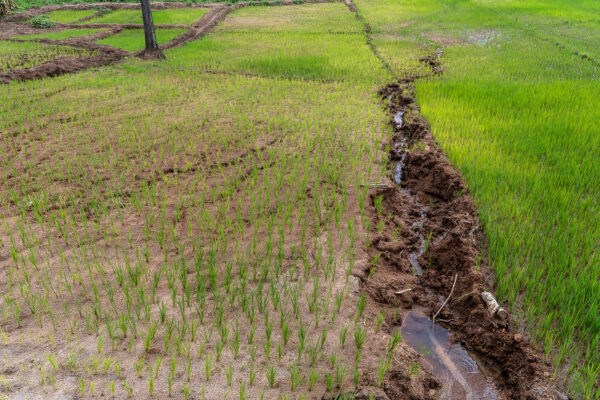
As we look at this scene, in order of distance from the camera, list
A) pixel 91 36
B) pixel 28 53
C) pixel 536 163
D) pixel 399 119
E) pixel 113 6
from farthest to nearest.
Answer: pixel 113 6
pixel 91 36
pixel 28 53
pixel 399 119
pixel 536 163

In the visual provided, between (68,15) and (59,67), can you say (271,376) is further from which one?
(68,15)

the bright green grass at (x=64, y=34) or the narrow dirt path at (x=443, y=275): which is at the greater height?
the bright green grass at (x=64, y=34)

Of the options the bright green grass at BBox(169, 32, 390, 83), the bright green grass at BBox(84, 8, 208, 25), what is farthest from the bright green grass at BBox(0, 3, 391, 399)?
the bright green grass at BBox(84, 8, 208, 25)

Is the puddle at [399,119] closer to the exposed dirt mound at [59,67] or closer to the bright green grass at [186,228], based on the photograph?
the bright green grass at [186,228]

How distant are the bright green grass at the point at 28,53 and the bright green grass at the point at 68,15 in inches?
203

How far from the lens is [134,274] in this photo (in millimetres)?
2830

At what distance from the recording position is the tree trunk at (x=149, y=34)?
9.81 meters

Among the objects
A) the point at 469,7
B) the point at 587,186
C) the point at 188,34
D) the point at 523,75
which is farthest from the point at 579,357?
the point at 469,7

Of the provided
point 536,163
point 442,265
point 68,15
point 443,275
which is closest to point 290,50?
point 536,163

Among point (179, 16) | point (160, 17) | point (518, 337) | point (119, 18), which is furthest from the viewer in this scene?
point (119, 18)

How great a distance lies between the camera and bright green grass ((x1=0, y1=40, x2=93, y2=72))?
30.0 feet

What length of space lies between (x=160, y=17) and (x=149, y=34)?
6.99 metres

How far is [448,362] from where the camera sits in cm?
241

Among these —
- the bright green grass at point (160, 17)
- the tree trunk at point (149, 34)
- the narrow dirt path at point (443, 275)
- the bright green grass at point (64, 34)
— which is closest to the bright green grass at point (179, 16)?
the bright green grass at point (160, 17)
